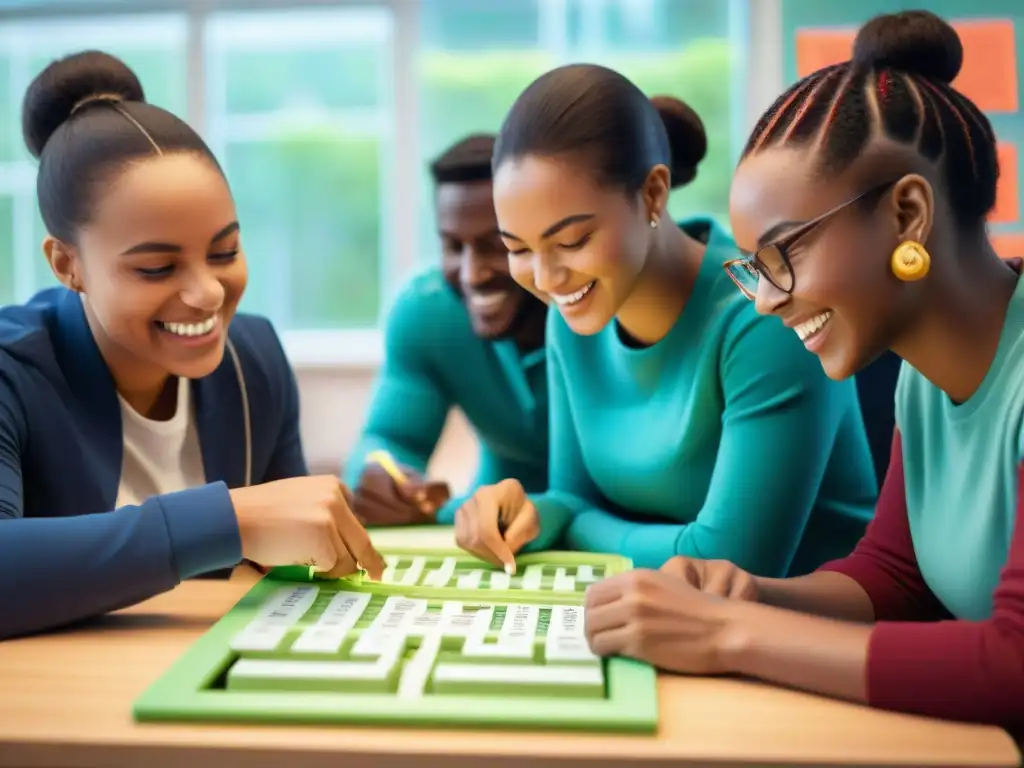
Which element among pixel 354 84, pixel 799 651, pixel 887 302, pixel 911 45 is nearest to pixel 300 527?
pixel 799 651

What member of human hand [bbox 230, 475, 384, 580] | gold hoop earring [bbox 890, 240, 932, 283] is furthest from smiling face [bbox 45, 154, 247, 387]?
gold hoop earring [bbox 890, 240, 932, 283]

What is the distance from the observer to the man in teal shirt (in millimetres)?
1629

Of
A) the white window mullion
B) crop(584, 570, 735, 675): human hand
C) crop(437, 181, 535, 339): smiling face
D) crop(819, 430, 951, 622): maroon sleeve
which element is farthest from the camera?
the white window mullion

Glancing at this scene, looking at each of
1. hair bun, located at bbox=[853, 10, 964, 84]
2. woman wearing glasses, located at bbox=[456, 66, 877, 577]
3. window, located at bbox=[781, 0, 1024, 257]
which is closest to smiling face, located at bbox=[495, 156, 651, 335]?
woman wearing glasses, located at bbox=[456, 66, 877, 577]

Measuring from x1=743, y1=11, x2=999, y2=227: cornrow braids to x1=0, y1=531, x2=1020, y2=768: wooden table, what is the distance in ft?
1.41

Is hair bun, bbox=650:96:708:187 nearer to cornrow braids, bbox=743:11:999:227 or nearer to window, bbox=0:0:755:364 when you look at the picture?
cornrow braids, bbox=743:11:999:227

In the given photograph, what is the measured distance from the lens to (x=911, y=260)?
83cm

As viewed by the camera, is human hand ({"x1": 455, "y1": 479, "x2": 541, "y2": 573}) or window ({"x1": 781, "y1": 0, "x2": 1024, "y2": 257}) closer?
human hand ({"x1": 455, "y1": 479, "x2": 541, "y2": 573})

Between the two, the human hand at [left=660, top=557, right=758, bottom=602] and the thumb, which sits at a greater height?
the human hand at [left=660, top=557, right=758, bottom=602]

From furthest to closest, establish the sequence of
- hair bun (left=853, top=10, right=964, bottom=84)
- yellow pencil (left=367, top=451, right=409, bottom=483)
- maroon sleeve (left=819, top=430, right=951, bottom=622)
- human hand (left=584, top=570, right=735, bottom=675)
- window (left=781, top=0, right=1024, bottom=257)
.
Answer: window (left=781, top=0, right=1024, bottom=257)
yellow pencil (left=367, top=451, right=409, bottom=483)
maroon sleeve (left=819, top=430, right=951, bottom=622)
hair bun (left=853, top=10, right=964, bottom=84)
human hand (left=584, top=570, right=735, bottom=675)

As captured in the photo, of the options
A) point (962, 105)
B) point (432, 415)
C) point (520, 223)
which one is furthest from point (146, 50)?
point (962, 105)

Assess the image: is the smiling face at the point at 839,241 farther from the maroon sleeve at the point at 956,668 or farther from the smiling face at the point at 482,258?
the smiling face at the point at 482,258

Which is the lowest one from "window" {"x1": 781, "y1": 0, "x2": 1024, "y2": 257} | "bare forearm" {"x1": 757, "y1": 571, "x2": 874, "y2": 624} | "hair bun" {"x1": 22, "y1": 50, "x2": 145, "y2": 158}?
"bare forearm" {"x1": 757, "y1": 571, "x2": 874, "y2": 624}

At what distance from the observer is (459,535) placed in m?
1.14
